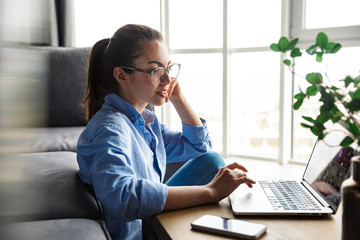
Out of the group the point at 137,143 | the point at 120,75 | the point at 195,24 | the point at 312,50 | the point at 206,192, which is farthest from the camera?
the point at 195,24

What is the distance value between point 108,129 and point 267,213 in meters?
0.47

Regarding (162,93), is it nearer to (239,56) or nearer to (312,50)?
(312,50)

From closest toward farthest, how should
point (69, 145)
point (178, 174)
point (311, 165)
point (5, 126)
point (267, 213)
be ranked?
point (5, 126) < point (267, 213) < point (311, 165) < point (178, 174) < point (69, 145)

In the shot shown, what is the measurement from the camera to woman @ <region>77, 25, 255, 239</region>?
0.93m

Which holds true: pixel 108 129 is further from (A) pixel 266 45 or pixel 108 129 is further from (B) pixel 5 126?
(A) pixel 266 45

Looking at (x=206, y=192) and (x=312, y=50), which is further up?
(x=312, y=50)

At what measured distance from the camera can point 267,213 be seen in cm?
91

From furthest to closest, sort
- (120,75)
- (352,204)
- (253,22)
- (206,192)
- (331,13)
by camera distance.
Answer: (253,22)
(331,13)
(120,75)
(206,192)
(352,204)

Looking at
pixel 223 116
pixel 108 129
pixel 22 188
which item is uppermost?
pixel 22 188

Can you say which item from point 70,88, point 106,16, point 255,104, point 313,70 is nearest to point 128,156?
point 70,88

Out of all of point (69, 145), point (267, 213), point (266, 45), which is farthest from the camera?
point (266, 45)

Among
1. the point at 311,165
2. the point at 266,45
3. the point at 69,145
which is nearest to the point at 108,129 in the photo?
the point at 311,165

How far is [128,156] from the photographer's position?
1009 millimetres

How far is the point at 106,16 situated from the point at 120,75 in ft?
8.65
